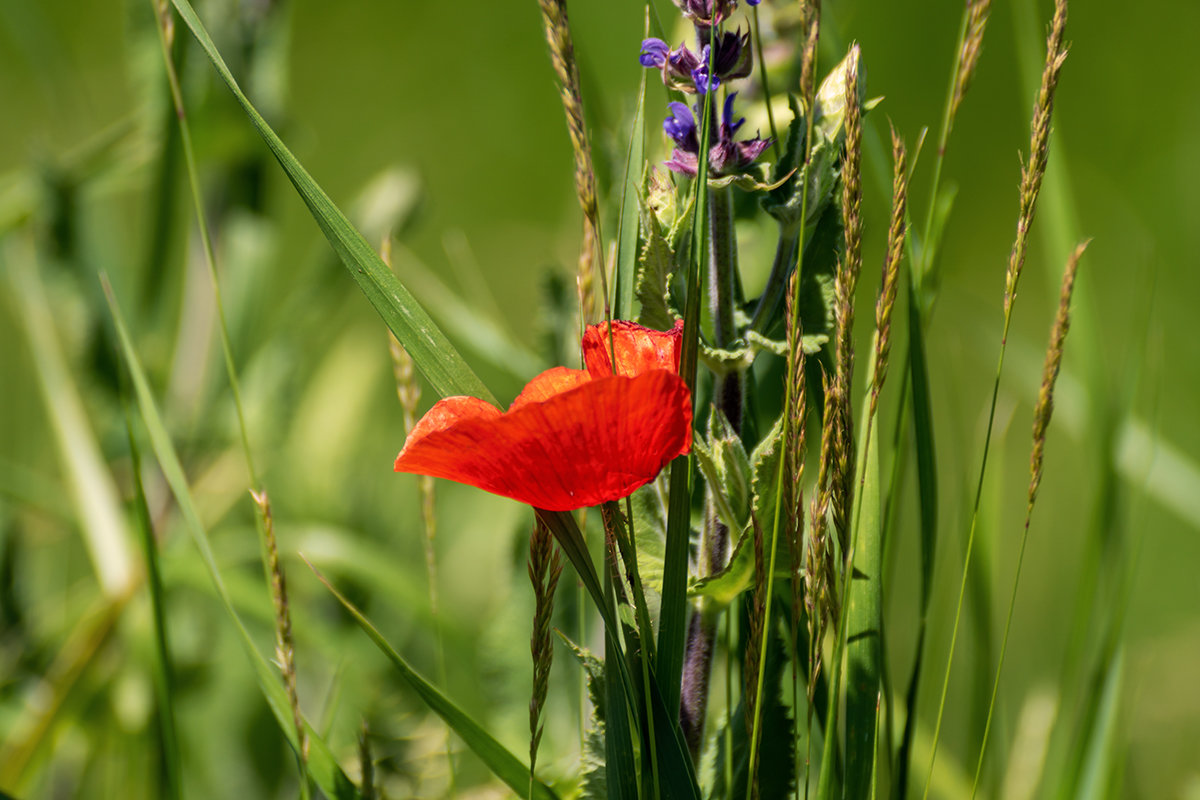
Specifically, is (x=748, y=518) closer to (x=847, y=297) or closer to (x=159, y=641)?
(x=847, y=297)

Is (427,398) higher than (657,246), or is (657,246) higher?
(427,398)

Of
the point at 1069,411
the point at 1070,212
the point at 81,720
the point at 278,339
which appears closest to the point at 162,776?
the point at 81,720

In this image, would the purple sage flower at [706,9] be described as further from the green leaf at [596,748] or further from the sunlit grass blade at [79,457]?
the sunlit grass blade at [79,457]

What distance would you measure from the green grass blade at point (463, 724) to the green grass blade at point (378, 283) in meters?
0.06

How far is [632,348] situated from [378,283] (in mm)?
69

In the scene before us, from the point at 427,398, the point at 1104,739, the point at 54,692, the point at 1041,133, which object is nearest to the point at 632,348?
the point at 1041,133

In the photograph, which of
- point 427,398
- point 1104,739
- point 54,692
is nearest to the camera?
point 1104,739

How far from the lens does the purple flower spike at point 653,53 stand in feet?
0.80

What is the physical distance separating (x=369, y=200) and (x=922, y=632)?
1.79ft

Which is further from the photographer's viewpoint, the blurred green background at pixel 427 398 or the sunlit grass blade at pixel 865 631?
the blurred green background at pixel 427 398

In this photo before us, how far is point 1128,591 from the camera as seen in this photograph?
352 millimetres

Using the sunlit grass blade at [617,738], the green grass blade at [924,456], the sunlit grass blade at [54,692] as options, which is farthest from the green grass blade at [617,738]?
the sunlit grass blade at [54,692]

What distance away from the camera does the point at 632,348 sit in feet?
0.75

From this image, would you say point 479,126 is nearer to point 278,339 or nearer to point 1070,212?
point 278,339
